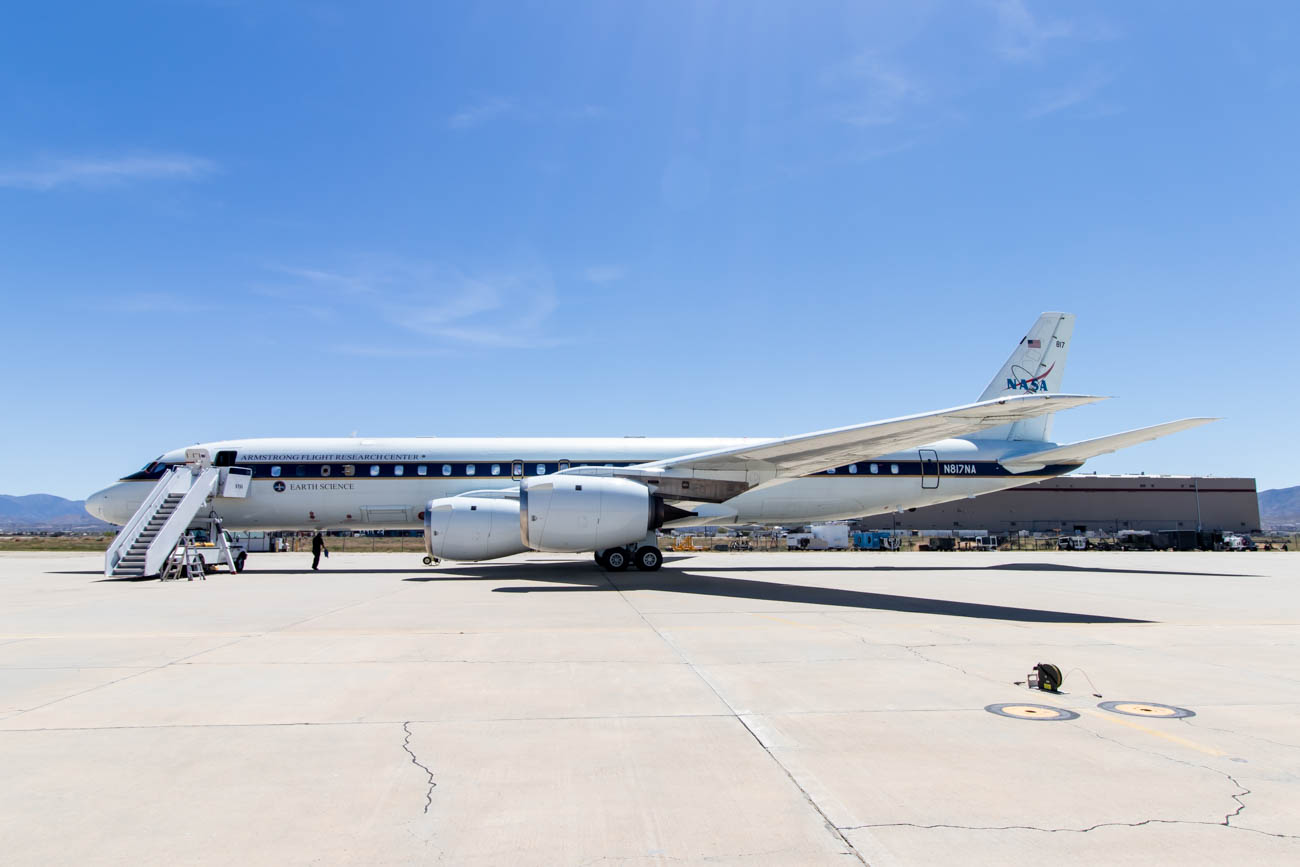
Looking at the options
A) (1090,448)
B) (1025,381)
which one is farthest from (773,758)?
(1025,381)

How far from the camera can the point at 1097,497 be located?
61031 millimetres

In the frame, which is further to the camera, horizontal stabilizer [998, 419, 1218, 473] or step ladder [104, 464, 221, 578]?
step ladder [104, 464, 221, 578]

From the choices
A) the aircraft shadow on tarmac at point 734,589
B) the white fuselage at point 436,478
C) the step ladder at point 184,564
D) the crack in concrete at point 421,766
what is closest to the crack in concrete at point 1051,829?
the crack in concrete at point 421,766

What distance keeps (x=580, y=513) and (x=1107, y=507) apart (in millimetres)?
59481

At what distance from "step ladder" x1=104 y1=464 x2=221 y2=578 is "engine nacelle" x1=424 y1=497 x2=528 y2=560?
681cm

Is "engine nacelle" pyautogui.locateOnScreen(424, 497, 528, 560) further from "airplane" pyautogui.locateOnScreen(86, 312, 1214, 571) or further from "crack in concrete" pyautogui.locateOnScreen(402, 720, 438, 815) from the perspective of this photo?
"crack in concrete" pyautogui.locateOnScreen(402, 720, 438, 815)

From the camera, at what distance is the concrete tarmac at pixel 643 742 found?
10.3 ft

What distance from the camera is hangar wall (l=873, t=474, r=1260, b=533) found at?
198 ft

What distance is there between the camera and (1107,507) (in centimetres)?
6106

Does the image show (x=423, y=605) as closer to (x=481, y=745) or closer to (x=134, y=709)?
(x=134, y=709)

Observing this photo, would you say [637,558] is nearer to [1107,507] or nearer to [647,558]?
[647,558]

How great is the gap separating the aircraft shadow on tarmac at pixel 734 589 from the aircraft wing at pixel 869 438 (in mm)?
2642

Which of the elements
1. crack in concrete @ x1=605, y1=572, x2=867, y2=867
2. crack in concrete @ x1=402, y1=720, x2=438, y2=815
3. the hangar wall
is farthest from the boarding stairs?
the hangar wall

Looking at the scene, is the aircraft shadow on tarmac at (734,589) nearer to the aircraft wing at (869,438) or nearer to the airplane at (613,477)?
the airplane at (613,477)
